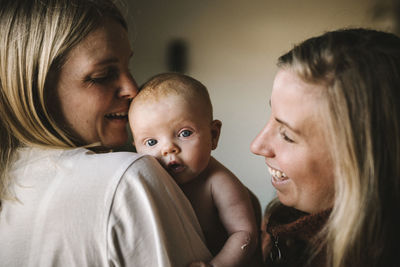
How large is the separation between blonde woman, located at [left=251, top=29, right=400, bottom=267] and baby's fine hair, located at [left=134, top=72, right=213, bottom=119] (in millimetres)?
288

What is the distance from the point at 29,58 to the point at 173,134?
0.50m

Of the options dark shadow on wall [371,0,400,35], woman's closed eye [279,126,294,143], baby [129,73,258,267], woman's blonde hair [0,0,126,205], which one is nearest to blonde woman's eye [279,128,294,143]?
woman's closed eye [279,126,294,143]

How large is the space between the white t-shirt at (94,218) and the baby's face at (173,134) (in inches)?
10.1

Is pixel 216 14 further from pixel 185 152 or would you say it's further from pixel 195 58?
pixel 185 152

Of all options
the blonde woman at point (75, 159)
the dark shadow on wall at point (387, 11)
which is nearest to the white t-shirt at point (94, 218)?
the blonde woman at point (75, 159)

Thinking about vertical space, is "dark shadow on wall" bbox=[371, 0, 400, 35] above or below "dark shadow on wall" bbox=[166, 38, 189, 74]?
above

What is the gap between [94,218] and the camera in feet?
2.68

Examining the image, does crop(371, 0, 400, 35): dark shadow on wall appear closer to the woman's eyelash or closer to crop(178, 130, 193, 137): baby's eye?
crop(178, 130, 193, 137): baby's eye

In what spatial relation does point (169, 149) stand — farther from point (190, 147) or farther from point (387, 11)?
point (387, 11)

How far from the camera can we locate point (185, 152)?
45.8 inches

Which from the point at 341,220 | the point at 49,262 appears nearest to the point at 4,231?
the point at 49,262

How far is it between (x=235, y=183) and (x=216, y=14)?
8.64ft

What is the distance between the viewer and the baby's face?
1151 millimetres

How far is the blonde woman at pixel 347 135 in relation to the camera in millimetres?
879
